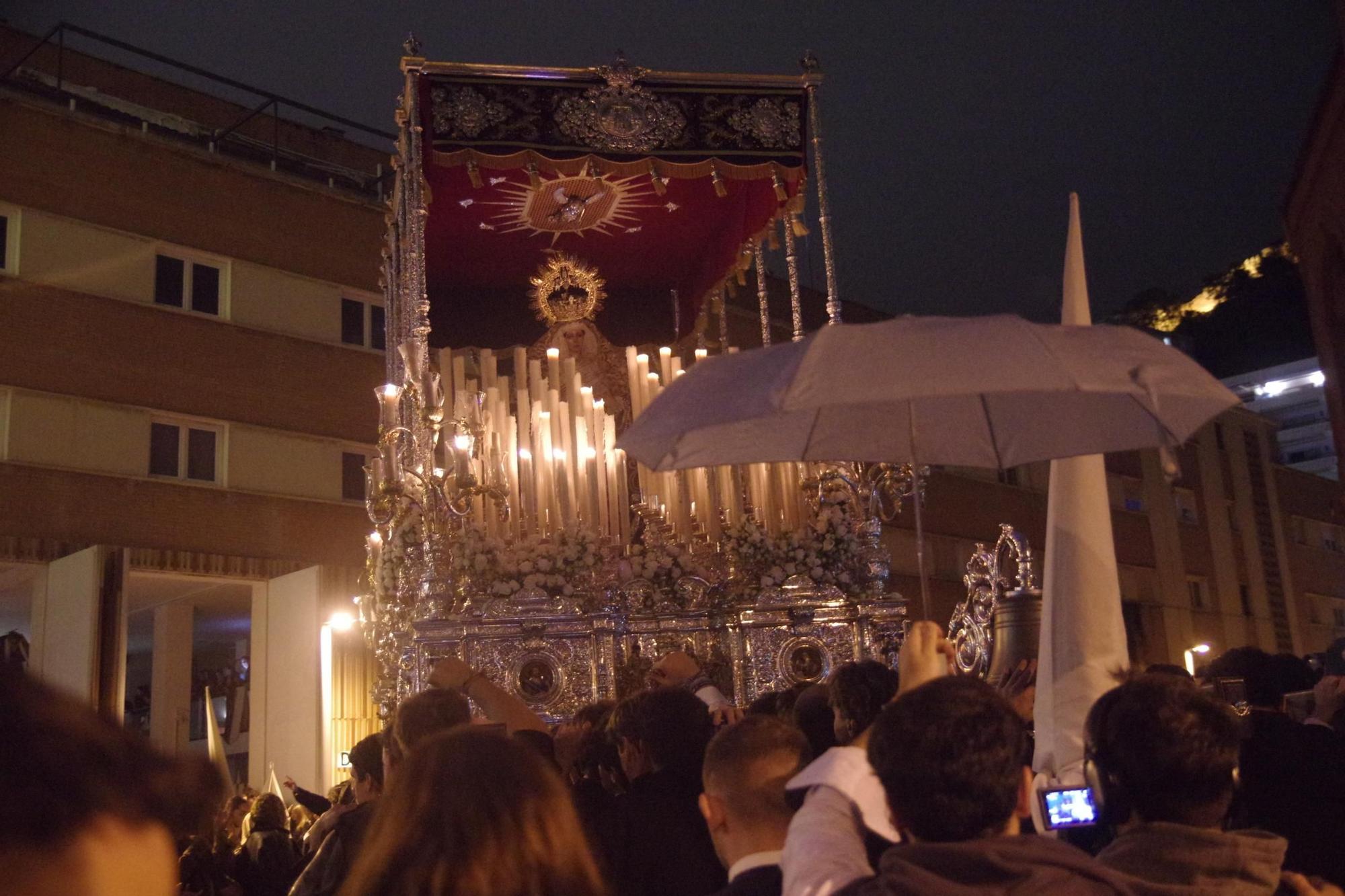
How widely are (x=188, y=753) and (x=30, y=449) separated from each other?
15.7 meters

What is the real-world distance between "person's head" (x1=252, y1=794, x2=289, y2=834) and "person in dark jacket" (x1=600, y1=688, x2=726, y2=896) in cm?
332

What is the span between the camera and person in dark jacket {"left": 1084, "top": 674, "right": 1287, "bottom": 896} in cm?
256

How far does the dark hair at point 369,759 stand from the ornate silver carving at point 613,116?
5.63 meters

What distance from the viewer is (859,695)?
3.45 m

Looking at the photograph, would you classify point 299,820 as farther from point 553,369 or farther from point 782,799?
point 782,799

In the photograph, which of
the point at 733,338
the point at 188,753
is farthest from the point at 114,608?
the point at 188,753

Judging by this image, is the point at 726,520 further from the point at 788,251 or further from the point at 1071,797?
the point at 1071,797

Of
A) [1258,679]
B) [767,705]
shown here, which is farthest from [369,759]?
[1258,679]

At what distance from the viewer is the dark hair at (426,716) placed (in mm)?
3453

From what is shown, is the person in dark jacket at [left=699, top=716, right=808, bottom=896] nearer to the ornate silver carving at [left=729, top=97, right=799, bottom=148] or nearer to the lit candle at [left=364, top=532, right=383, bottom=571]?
the lit candle at [left=364, top=532, right=383, bottom=571]

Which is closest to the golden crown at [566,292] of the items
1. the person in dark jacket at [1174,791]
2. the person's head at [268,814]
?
the person's head at [268,814]

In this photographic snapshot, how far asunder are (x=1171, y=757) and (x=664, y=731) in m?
1.41

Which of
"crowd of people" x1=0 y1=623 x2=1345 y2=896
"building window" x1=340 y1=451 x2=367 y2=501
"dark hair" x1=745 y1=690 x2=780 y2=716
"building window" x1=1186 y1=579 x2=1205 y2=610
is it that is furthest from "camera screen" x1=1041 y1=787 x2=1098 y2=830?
"building window" x1=1186 y1=579 x2=1205 y2=610

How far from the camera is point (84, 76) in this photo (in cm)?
1806
